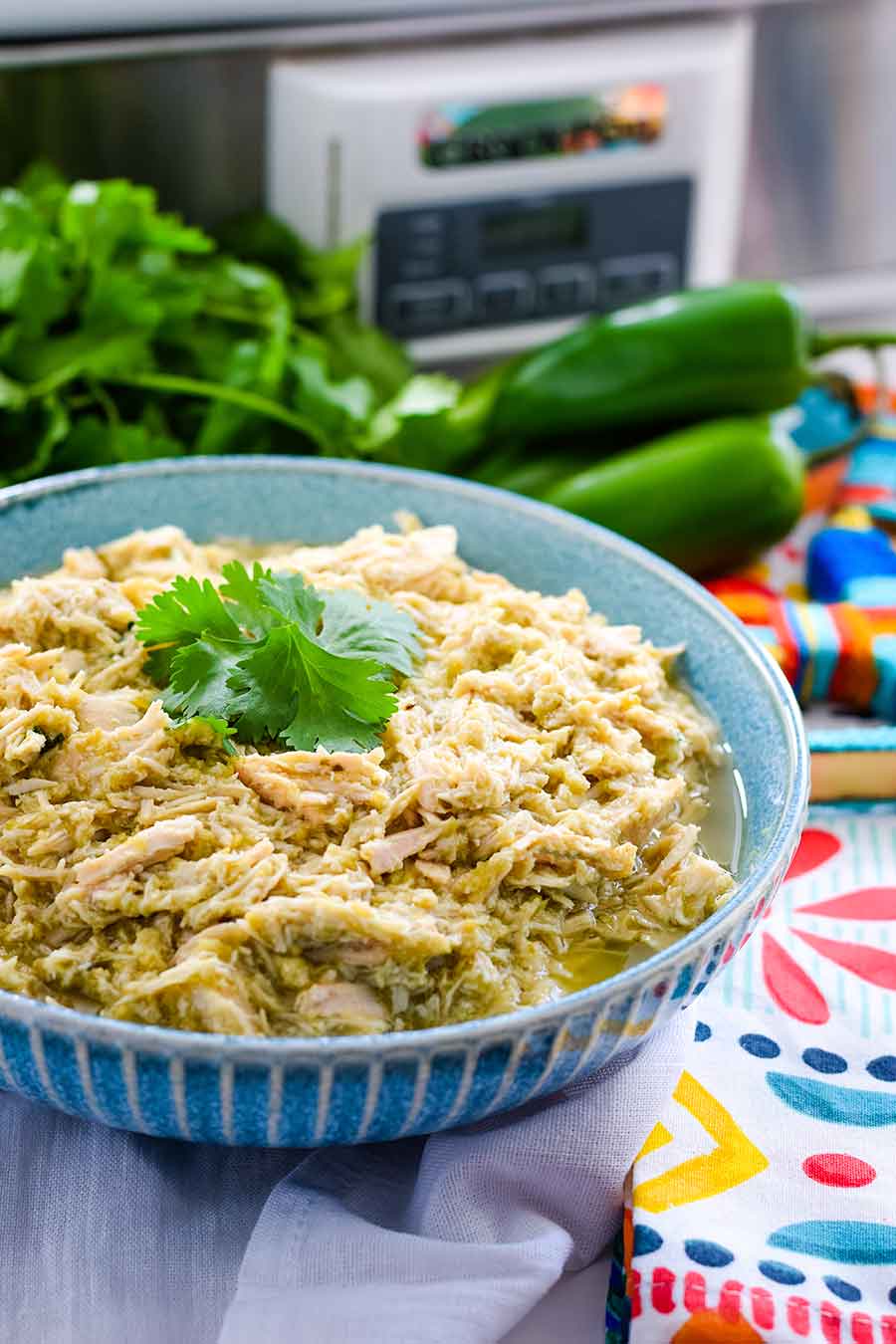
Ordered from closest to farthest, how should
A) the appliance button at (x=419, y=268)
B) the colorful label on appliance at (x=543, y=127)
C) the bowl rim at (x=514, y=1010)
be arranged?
the bowl rim at (x=514, y=1010), the colorful label on appliance at (x=543, y=127), the appliance button at (x=419, y=268)

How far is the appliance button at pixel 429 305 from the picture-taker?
263 cm

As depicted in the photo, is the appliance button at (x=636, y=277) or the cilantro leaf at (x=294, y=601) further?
the appliance button at (x=636, y=277)

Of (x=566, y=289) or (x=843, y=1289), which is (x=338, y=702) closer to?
(x=843, y=1289)

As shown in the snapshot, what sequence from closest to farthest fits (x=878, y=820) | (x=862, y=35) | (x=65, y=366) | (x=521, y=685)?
(x=521, y=685) → (x=878, y=820) → (x=65, y=366) → (x=862, y=35)

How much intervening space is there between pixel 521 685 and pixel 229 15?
1.46 meters

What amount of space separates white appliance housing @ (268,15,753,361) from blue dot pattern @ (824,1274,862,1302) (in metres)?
1.82

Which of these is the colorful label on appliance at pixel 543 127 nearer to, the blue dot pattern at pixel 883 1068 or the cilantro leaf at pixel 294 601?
the cilantro leaf at pixel 294 601

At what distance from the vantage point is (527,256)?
2693mm

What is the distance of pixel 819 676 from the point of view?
203cm

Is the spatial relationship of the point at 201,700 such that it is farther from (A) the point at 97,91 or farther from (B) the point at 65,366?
(A) the point at 97,91

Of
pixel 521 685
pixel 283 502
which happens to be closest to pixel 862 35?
pixel 283 502

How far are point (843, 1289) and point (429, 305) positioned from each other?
1.85m

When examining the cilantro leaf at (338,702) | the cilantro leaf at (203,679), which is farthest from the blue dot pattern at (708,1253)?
the cilantro leaf at (203,679)

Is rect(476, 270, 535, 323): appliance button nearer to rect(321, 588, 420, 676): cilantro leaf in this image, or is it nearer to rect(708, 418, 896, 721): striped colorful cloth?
rect(708, 418, 896, 721): striped colorful cloth
